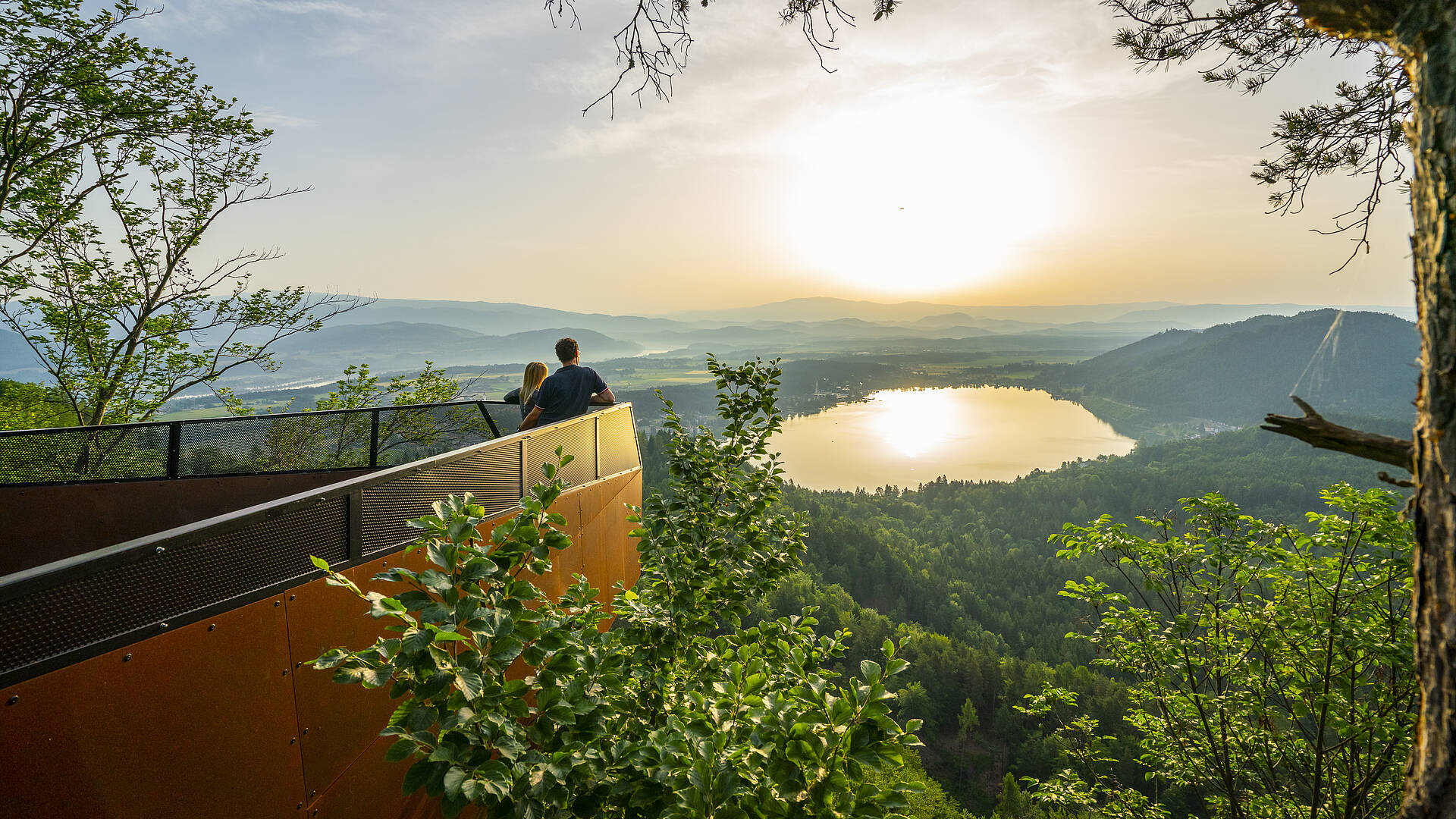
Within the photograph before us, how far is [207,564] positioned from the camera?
1895 mm

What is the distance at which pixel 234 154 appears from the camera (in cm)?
1162

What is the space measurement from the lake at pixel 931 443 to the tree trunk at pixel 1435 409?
4421 inches

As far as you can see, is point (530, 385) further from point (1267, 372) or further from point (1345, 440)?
point (1267, 372)

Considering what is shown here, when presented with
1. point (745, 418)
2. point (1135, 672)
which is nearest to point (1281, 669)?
point (1135, 672)

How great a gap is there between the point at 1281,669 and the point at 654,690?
6.87 metres

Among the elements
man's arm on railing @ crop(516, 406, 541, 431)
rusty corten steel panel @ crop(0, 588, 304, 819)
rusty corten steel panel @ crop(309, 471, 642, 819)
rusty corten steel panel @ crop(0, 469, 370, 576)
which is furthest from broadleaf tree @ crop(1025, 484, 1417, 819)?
rusty corten steel panel @ crop(0, 469, 370, 576)

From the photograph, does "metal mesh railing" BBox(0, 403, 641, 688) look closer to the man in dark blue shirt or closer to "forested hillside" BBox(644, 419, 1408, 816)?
the man in dark blue shirt

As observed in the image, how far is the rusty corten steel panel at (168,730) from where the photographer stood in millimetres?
1462

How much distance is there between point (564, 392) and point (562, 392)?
0.06 feet

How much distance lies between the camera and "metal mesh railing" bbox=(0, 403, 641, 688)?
146 centimetres

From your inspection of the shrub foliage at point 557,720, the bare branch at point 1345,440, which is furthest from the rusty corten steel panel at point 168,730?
the bare branch at point 1345,440

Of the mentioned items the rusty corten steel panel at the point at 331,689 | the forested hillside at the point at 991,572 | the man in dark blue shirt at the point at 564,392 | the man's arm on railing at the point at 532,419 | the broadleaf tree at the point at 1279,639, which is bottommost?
the forested hillside at the point at 991,572

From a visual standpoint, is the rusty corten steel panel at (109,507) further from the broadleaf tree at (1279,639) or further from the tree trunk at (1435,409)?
the broadleaf tree at (1279,639)

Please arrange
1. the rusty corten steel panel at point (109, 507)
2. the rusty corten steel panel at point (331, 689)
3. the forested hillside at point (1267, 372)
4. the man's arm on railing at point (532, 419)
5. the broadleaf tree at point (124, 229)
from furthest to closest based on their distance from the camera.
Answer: the forested hillside at point (1267, 372)
the broadleaf tree at point (124, 229)
the man's arm on railing at point (532, 419)
the rusty corten steel panel at point (109, 507)
the rusty corten steel panel at point (331, 689)
